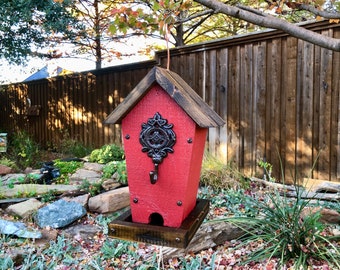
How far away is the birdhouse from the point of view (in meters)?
1.16

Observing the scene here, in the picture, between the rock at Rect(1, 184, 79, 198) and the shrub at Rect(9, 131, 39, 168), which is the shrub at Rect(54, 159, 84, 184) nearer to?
the rock at Rect(1, 184, 79, 198)

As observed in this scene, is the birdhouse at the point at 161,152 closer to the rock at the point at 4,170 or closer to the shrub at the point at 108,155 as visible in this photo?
the shrub at the point at 108,155

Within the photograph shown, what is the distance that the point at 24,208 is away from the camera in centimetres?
325

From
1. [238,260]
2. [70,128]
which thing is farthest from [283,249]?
[70,128]

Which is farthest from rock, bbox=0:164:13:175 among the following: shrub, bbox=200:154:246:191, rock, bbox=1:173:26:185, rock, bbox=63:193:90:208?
shrub, bbox=200:154:246:191

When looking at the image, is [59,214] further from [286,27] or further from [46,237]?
[286,27]

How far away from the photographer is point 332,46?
1.23m

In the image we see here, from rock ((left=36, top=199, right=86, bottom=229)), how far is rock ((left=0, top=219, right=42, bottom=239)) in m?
0.20

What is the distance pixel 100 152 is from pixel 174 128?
4.34 meters

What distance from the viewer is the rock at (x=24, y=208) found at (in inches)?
126

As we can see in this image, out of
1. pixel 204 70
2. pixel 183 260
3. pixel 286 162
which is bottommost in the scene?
pixel 183 260

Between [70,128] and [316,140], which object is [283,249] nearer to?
[316,140]

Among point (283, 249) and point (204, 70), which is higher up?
point (204, 70)

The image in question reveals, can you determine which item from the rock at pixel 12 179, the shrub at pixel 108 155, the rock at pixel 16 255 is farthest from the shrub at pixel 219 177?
the rock at pixel 12 179
